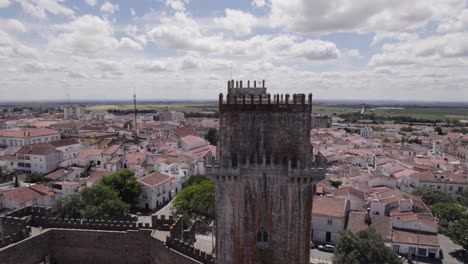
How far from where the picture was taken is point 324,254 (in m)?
47.2

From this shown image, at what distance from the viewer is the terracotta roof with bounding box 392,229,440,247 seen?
4686cm

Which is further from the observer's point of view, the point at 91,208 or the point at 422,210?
the point at 422,210

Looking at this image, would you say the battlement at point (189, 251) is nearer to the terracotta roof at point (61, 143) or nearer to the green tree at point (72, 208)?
the green tree at point (72, 208)

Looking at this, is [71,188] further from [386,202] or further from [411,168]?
[411,168]

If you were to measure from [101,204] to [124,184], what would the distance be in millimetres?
9759

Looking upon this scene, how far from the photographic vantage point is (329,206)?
53.3m

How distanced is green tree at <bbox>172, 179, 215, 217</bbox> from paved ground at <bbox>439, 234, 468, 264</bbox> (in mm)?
32972

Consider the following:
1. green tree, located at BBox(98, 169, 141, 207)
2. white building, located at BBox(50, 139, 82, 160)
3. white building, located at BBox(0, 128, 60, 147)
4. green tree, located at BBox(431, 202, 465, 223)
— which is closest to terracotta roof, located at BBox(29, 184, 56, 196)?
green tree, located at BBox(98, 169, 141, 207)

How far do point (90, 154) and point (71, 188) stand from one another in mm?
22386

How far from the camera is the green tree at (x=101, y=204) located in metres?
44.9

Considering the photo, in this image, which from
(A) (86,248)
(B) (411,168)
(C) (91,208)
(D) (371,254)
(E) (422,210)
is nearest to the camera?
(A) (86,248)

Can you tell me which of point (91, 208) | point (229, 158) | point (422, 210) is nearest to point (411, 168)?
point (422, 210)

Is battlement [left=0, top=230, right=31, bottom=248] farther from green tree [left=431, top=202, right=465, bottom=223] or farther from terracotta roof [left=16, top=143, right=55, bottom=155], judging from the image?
green tree [left=431, top=202, right=465, bottom=223]

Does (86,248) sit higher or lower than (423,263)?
higher
